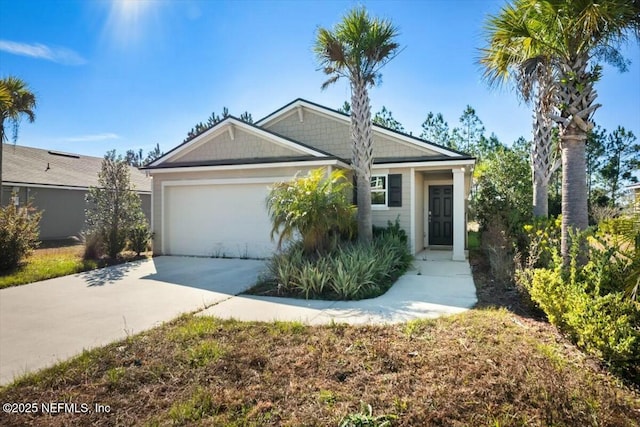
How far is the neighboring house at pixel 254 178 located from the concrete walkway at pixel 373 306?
166 inches

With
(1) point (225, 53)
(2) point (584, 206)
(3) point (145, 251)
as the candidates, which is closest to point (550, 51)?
(2) point (584, 206)

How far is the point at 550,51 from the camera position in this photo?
5766 mm

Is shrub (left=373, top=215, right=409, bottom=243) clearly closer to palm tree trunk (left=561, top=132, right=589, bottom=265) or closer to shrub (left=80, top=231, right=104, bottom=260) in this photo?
palm tree trunk (left=561, top=132, right=589, bottom=265)

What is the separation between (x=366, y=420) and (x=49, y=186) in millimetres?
19910

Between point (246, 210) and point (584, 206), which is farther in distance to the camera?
point (246, 210)

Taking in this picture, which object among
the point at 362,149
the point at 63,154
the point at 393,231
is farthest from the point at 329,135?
the point at 63,154

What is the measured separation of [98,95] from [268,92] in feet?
20.5

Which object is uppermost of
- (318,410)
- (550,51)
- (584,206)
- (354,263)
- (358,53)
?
(358,53)

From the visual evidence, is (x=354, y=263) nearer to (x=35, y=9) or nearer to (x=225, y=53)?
(x=225, y=53)

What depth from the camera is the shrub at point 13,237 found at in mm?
9484

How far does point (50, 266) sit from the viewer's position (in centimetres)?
1012

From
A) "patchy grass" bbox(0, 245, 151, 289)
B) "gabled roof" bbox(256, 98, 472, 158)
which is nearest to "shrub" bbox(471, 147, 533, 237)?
"gabled roof" bbox(256, 98, 472, 158)

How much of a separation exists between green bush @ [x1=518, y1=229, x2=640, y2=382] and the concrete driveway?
18.5 feet

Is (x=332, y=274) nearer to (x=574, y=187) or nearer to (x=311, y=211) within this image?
(x=311, y=211)
